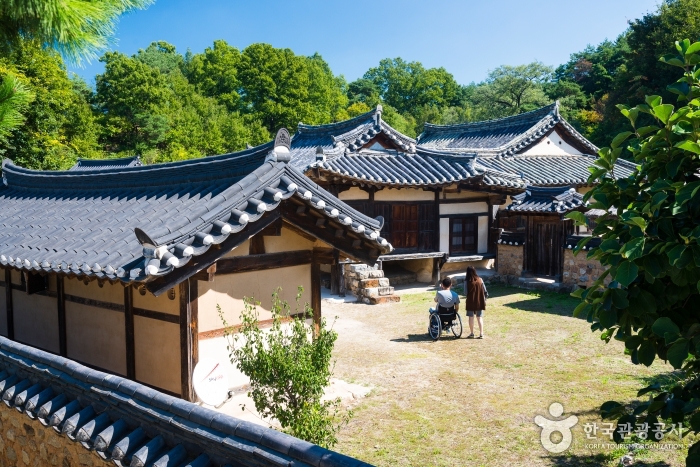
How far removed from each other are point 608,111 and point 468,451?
36.6 meters

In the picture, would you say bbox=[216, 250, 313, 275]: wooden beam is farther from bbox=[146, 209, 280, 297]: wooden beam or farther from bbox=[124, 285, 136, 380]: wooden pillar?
bbox=[124, 285, 136, 380]: wooden pillar

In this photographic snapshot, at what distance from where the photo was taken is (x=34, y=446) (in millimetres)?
5695

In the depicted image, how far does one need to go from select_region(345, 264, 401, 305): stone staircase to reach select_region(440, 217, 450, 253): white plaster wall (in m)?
3.31

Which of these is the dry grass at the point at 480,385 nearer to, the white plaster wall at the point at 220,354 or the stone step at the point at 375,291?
the stone step at the point at 375,291

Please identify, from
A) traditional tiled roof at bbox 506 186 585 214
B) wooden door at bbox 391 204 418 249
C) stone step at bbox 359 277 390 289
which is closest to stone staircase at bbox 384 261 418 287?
wooden door at bbox 391 204 418 249

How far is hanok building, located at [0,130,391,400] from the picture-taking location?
22.7 ft

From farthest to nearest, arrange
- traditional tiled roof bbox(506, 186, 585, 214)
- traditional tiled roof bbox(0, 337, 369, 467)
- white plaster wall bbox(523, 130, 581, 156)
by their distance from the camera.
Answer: white plaster wall bbox(523, 130, 581, 156), traditional tiled roof bbox(506, 186, 585, 214), traditional tiled roof bbox(0, 337, 369, 467)

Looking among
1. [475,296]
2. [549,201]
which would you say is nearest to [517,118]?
[549,201]

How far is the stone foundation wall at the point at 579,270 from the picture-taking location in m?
16.1

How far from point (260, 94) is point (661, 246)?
4906 cm

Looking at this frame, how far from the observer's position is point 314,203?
757cm

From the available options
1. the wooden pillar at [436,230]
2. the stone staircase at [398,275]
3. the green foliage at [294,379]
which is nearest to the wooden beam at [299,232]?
the green foliage at [294,379]

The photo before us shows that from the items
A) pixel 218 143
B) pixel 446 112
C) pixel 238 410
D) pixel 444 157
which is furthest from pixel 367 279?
pixel 446 112

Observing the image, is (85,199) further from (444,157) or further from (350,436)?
(444,157)
